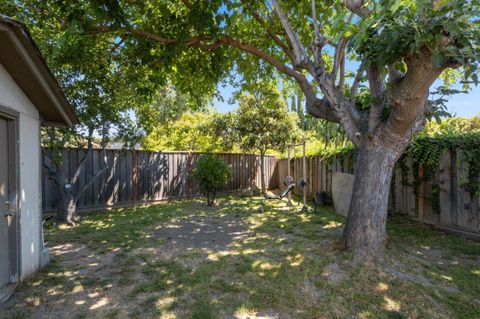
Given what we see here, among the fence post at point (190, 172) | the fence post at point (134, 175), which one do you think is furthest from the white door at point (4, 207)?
the fence post at point (190, 172)

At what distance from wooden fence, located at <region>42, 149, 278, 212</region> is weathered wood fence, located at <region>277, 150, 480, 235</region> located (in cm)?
674

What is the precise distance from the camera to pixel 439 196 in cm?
502

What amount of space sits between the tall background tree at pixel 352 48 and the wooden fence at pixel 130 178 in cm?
314

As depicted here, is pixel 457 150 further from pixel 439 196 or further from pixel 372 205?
pixel 372 205

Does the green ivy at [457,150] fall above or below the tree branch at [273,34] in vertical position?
below

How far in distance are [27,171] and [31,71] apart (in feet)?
4.03

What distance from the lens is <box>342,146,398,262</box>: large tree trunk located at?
143 inches

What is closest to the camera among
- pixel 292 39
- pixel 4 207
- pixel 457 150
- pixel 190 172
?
pixel 4 207

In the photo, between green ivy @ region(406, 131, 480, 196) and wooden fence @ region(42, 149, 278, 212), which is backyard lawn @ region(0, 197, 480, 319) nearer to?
green ivy @ region(406, 131, 480, 196)

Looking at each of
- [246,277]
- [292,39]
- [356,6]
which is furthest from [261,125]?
[246,277]

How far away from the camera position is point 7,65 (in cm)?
292

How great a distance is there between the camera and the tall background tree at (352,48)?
265 centimetres

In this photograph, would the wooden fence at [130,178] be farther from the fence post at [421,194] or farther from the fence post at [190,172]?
the fence post at [421,194]

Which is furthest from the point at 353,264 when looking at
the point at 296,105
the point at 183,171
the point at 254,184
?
the point at 296,105
